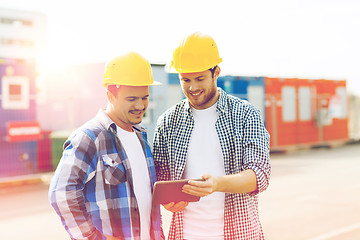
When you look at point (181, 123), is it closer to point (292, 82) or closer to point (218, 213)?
point (218, 213)

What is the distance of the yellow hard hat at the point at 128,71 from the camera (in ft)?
8.90

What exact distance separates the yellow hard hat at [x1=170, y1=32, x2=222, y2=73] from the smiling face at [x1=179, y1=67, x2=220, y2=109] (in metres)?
0.04

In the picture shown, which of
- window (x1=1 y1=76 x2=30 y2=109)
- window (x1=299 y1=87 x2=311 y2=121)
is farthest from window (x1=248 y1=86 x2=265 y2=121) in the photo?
window (x1=1 y1=76 x2=30 y2=109)

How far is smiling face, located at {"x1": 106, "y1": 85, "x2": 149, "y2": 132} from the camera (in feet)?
8.92

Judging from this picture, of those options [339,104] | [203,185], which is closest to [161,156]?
[203,185]

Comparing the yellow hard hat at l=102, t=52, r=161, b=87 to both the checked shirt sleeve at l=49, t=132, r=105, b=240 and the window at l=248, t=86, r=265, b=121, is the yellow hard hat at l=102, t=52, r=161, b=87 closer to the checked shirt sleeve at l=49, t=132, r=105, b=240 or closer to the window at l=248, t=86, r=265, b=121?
the checked shirt sleeve at l=49, t=132, r=105, b=240

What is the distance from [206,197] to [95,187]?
2.08 ft

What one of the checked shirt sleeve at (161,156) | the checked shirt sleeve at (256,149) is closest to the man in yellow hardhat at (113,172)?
the checked shirt sleeve at (161,156)

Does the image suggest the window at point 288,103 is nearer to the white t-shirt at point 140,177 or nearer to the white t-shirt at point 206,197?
the white t-shirt at point 206,197

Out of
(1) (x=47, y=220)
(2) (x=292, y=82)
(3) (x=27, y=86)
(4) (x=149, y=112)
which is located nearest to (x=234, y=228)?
(1) (x=47, y=220)

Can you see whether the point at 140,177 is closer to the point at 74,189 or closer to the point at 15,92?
the point at 74,189

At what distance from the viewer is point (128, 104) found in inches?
107

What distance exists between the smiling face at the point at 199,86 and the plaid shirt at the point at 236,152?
84mm

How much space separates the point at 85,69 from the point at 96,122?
12.6m
